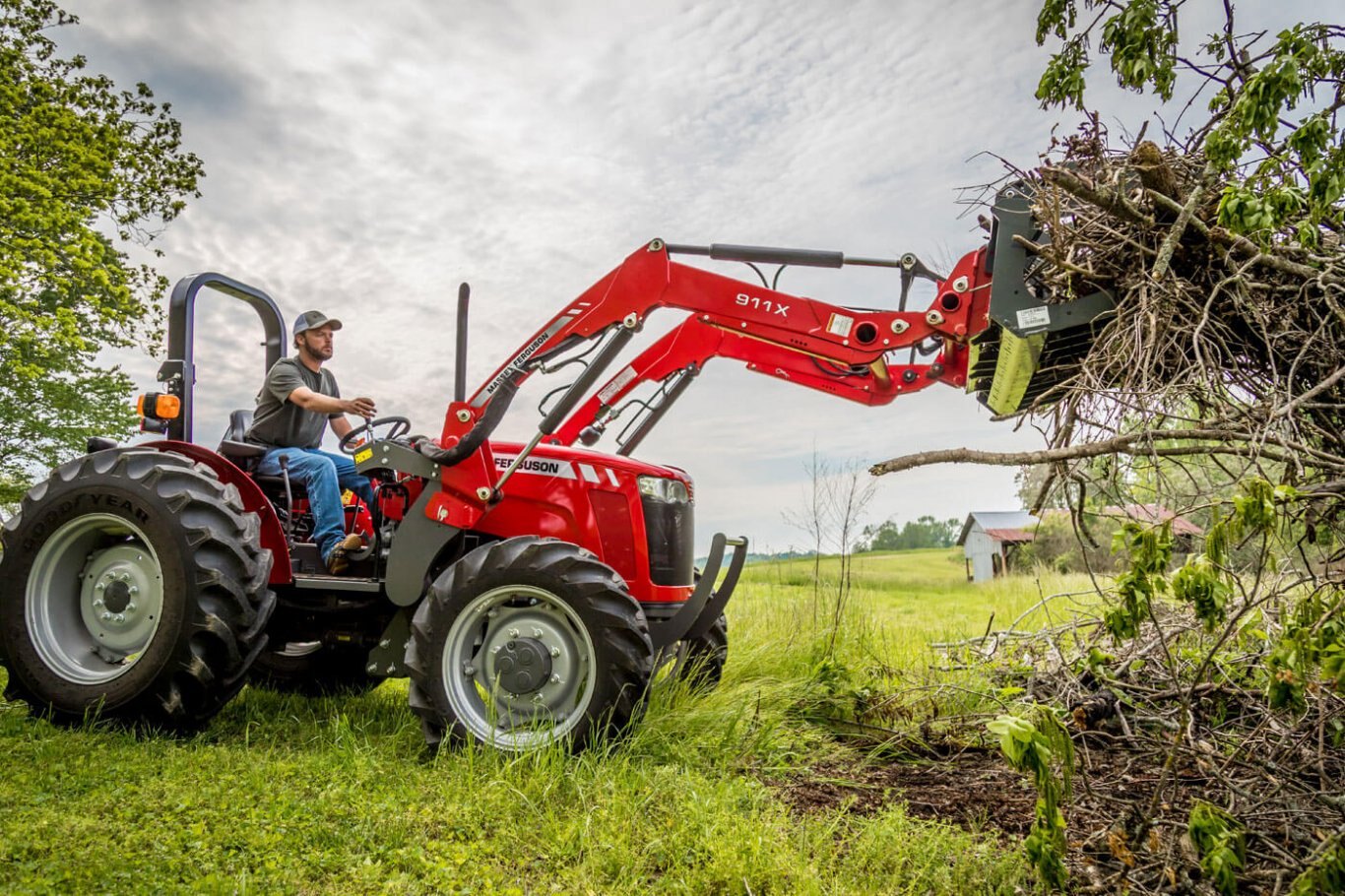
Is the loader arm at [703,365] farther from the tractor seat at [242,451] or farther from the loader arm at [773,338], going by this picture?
the tractor seat at [242,451]

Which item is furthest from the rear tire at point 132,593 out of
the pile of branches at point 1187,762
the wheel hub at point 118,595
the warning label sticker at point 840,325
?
the pile of branches at point 1187,762

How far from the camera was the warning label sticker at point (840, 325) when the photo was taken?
15.5 feet

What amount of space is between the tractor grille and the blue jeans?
177 cm

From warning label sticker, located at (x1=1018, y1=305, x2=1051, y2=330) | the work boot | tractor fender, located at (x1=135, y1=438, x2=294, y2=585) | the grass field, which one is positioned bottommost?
the grass field

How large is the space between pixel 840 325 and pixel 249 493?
3.35 meters

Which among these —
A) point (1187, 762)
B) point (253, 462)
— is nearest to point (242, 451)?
point (253, 462)

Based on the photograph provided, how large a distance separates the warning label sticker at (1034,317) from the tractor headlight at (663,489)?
1.96 metres

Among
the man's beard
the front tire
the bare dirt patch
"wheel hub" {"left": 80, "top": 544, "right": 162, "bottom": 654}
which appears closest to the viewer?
the bare dirt patch

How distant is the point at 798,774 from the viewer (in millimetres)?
4477

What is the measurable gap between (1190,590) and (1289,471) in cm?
99

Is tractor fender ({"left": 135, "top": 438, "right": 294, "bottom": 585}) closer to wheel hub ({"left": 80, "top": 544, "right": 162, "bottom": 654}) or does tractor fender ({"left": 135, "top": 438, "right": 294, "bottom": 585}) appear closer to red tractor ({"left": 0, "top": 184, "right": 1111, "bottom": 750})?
red tractor ({"left": 0, "top": 184, "right": 1111, "bottom": 750})

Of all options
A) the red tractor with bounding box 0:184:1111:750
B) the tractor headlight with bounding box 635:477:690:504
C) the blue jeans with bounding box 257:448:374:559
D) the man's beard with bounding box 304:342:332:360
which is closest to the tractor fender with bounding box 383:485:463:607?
the red tractor with bounding box 0:184:1111:750

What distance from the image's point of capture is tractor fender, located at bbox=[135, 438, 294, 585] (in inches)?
199

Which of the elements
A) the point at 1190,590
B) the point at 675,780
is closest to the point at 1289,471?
the point at 1190,590
